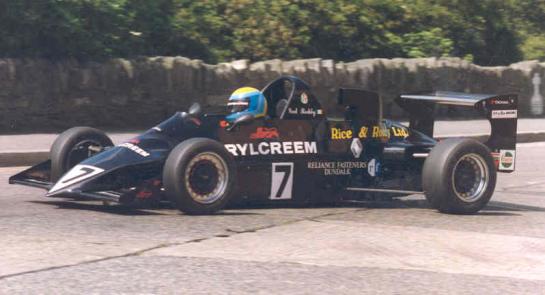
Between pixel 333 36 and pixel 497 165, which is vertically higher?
pixel 333 36

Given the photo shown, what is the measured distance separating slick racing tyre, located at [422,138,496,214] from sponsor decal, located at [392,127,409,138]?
2.70 ft

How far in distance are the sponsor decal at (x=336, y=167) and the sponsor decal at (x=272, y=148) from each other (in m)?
0.14

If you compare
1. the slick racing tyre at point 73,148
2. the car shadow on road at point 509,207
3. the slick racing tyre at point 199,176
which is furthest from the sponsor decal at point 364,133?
the slick racing tyre at point 73,148

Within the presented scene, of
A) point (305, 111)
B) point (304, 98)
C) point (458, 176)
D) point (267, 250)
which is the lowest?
point (267, 250)

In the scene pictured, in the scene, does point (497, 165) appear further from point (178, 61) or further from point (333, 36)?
point (333, 36)

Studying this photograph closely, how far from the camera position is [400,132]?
10.8 m

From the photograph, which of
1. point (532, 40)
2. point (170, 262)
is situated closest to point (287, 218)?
point (170, 262)

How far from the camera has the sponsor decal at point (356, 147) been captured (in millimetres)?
10266

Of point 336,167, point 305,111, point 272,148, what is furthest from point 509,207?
point 272,148

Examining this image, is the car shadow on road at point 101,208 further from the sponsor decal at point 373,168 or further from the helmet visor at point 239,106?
the sponsor decal at point 373,168

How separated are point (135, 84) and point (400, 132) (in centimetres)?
734

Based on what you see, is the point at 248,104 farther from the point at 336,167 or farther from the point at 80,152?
the point at 80,152

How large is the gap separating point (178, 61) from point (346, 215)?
829 centimetres

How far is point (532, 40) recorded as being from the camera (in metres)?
25.4
